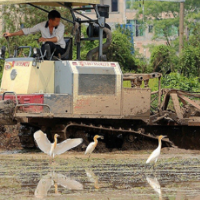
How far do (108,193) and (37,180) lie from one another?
1628mm

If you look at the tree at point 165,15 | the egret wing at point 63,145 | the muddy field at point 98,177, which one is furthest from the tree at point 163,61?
the egret wing at point 63,145

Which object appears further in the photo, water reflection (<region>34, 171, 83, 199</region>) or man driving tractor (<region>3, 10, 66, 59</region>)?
man driving tractor (<region>3, 10, 66, 59</region>)

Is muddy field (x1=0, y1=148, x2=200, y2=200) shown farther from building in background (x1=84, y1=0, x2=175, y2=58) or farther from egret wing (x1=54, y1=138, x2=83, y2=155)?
building in background (x1=84, y1=0, x2=175, y2=58)

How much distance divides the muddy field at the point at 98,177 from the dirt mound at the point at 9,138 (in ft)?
5.84

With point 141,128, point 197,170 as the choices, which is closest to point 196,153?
point 141,128

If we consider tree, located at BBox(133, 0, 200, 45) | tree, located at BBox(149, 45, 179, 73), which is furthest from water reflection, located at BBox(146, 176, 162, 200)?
tree, located at BBox(133, 0, 200, 45)

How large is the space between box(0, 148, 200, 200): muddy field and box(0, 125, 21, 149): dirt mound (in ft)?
5.84

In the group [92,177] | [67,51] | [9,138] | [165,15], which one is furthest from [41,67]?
[165,15]

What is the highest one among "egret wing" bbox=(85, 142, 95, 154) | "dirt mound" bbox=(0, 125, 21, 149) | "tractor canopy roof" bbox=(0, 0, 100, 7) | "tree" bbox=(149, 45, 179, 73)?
"tractor canopy roof" bbox=(0, 0, 100, 7)

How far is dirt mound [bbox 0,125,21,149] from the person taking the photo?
54.0 feet

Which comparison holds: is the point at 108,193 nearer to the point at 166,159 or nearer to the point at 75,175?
the point at 75,175

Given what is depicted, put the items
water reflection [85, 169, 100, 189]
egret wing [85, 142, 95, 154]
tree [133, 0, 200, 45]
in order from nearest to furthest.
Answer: water reflection [85, 169, 100, 189]
egret wing [85, 142, 95, 154]
tree [133, 0, 200, 45]

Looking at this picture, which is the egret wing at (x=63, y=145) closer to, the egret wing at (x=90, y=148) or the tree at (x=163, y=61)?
the egret wing at (x=90, y=148)

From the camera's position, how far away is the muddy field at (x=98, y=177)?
366 inches
